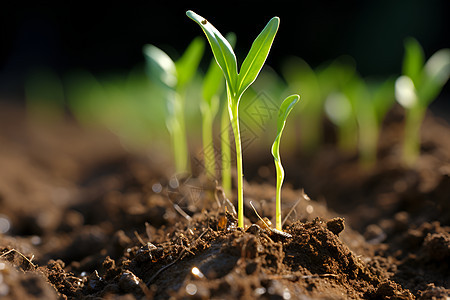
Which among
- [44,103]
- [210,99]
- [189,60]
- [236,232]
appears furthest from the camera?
[44,103]

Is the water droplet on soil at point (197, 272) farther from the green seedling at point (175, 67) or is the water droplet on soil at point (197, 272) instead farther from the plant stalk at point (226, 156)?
the green seedling at point (175, 67)

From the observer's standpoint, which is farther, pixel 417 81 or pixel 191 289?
pixel 417 81

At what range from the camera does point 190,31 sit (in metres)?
7.46

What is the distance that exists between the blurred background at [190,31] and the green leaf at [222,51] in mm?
5180

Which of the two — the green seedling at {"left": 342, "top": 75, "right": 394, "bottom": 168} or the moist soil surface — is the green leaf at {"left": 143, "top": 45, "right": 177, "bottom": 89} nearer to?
the moist soil surface

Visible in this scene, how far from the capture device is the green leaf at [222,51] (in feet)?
3.26

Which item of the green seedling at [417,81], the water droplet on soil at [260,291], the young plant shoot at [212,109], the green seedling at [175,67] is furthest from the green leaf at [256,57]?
the green seedling at [417,81]

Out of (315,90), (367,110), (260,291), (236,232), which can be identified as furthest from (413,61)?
(260,291)

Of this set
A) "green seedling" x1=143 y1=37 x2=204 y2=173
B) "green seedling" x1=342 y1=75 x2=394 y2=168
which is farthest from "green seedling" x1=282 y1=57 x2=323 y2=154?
"green seedling" x1=143 y1=37 x2=204 y2=173

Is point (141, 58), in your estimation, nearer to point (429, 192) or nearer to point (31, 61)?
point (31, 61)

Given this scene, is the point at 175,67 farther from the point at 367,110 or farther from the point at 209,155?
the point at 367,110

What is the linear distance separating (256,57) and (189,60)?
647mm

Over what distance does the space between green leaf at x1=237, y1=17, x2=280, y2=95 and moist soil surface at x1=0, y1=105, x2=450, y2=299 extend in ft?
1.22

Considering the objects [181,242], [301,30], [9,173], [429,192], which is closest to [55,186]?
[9,173]
